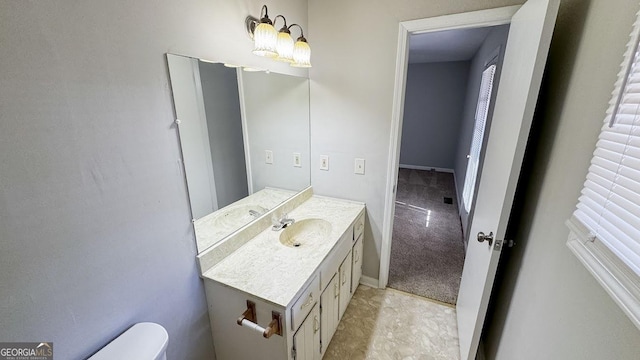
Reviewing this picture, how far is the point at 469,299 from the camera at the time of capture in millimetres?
1549

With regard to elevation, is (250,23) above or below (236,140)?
above

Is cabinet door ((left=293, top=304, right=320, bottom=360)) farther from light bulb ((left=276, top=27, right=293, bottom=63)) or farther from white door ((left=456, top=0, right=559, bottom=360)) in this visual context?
light bulb ((left=276, top=27, right=293, bottom=63))

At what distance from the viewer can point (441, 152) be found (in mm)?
5785

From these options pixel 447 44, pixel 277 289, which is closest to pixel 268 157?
pixel 277 289

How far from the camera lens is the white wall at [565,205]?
632 mm

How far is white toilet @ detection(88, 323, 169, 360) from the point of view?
0.85 m

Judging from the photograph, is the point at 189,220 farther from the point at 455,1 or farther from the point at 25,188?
the point at 455,1

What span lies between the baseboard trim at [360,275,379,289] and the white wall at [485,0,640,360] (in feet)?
3.58

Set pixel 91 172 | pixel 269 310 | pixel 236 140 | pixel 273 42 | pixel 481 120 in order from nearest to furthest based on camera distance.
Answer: pixel 91 172 → pixel 269 310 → pixel 273 42 → pixel 236 140 → pixel 481 120

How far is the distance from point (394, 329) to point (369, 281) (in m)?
0.49

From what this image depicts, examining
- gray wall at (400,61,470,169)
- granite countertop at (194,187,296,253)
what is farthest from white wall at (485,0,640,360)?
Result: gray wall at (400,61,470,169)

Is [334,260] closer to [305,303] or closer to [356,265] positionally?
[305,303]

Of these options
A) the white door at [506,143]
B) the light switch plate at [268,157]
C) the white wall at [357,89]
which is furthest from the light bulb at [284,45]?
the white door at [506,143]

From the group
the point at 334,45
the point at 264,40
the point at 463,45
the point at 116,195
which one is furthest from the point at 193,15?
the point at 463,45
